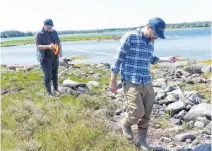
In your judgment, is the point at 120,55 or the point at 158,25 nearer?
the point at 158,25

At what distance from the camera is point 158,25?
17.5 feet

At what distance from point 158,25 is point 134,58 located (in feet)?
2.07

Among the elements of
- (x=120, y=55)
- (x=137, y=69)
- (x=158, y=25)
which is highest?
(x=158, y=25)

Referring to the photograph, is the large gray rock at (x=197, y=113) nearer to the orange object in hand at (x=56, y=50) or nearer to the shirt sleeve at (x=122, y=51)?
the shirt sleeve at (x=122, y=51)

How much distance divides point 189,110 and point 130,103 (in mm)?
2722

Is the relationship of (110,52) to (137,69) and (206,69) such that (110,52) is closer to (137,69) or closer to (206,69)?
(206,69)

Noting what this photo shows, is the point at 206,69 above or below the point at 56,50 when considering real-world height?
below

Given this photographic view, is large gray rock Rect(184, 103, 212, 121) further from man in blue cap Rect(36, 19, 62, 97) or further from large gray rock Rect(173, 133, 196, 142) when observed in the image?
man in blue cap Rect(36, 19, 62, 97)

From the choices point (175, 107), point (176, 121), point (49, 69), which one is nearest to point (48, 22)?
point (49, 69)

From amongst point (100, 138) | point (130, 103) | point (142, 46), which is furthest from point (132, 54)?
point (100, 138)

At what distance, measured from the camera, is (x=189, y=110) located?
8039mm

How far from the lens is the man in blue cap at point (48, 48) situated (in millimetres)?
9414

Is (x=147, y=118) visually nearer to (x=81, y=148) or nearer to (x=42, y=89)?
(x=81, y=148)

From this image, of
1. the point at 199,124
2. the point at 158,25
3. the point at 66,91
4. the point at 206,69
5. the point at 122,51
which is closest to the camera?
the point at 158,25
